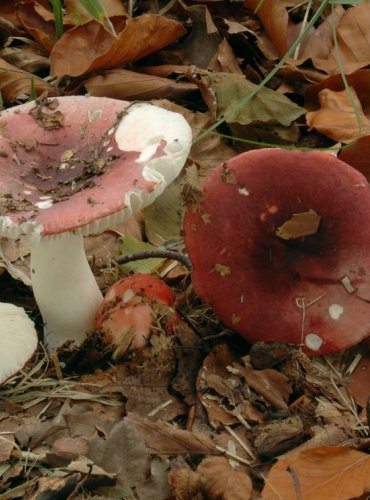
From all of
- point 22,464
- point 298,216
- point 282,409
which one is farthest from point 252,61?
point 22,464

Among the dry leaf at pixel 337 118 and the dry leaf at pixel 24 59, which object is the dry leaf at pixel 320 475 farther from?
the dry leaf at pixel 24 59

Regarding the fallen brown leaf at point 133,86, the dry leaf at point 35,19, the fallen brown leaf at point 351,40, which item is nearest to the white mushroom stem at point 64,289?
the fallen brown leaf at point 133,86

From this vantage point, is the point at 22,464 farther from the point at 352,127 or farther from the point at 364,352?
the point at 352,127

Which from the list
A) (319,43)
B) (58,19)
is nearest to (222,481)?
(58,19)

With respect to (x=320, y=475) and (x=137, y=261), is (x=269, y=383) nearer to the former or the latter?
(x=320, y=475)

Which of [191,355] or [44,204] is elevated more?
[44,204]

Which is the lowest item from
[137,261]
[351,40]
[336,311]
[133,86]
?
[137,261]
